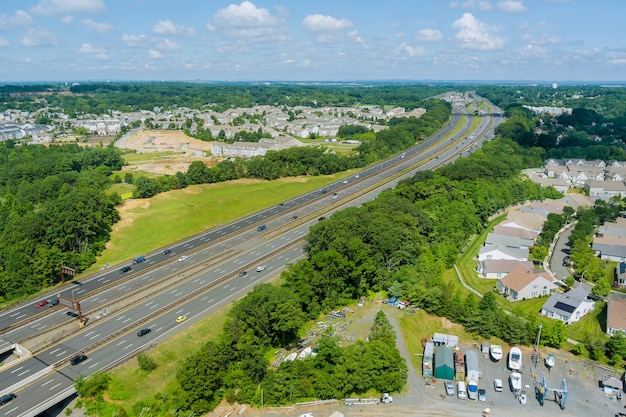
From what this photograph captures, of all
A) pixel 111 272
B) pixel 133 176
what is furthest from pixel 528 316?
pixel 133 176

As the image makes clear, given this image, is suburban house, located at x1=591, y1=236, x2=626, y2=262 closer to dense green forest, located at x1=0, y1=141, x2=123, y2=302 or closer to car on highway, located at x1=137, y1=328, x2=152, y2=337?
car on highway, located at x1=137, y1=328, x2=152, y2=337

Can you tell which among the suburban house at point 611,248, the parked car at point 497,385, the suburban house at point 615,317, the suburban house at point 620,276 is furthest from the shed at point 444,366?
the suburban house at point 611,248

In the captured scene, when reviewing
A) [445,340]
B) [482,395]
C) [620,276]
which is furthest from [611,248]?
[482,395]

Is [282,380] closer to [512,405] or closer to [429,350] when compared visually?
[429,350]

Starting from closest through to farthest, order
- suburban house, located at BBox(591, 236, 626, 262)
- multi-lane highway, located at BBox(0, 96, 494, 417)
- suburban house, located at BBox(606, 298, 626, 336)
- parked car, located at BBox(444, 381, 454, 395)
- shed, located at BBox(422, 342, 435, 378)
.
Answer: parked car, located at BBox(444, 381, 454, 395), multi-lane highway, located at BBox(0, 96, 494, 417), shed, located at BBox(422, 342, 435, 378), suburban house, located at BBox(606, 298, 626, 336), suburban house, located at BBox(591, 236, 626, 262)

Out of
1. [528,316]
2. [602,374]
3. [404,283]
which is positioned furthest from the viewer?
[404,283]

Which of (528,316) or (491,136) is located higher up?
(491,136)

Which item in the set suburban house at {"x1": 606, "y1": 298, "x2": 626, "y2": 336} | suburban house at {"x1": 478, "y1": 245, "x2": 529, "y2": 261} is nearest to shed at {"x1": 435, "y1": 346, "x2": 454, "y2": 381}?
suburban house at {"x1": 606, "y1": 298, "x2": 626, "y2": 336}
